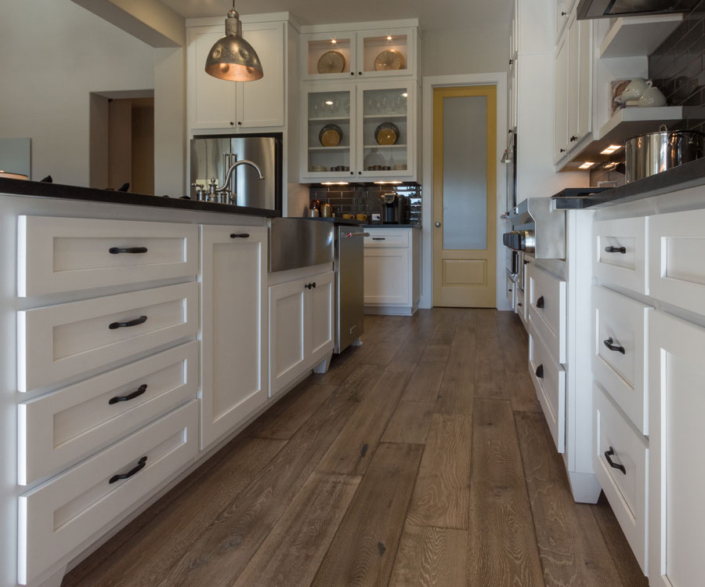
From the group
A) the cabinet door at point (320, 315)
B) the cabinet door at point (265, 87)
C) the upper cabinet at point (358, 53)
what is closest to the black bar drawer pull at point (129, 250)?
the cabinet door at point (320, 315)

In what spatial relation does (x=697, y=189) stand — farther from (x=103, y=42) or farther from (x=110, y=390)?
(x=103, y=42)

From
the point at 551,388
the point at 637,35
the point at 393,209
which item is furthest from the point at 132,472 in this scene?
the point at 393,209

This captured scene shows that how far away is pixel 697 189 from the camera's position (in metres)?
0.87

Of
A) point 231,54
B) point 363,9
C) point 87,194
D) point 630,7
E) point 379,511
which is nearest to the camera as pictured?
point 87,194

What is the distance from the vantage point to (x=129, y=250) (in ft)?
4.37

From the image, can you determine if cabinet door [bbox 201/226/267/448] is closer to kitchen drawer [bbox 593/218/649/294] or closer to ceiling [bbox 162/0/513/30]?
kitchen drawer [bbox 593/218/649/294]

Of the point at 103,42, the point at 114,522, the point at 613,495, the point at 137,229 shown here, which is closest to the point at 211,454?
the point at 114,522

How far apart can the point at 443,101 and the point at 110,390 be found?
5555 mm

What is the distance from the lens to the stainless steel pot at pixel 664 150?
199 cm

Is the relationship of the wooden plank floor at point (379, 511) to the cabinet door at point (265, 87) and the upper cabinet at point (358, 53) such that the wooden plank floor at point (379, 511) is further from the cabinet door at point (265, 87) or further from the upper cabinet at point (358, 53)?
the upper cabinet at point (358, 53)

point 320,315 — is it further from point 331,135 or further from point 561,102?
point 331,135

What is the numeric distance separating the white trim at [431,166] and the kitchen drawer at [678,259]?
510 centimetres

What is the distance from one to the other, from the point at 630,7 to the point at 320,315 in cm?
196

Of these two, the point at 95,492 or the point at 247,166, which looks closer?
the point at 95,492
